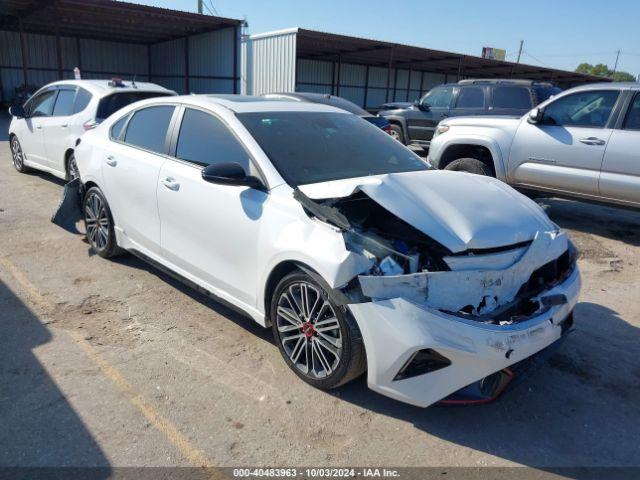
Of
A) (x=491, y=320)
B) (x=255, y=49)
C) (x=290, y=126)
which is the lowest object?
(x=491, y=320)

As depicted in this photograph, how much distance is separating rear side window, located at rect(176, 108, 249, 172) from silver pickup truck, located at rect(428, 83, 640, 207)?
16.3 feet

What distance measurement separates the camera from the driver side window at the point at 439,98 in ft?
41.1

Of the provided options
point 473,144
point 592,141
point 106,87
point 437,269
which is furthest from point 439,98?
point 437,269

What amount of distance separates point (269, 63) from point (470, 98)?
385 inches

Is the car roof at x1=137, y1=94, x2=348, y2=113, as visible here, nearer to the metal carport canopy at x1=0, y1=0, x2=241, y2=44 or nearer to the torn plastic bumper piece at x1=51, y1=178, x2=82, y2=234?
the torn plastic bumper piece at x1=51, y1=178, x2=82, y2=234

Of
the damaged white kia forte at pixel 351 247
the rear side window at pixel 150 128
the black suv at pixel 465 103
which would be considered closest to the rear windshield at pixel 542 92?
the black suv at pixel 465 103

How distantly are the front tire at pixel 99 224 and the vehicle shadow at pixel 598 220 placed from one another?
17.1ft

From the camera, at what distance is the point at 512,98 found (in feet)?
36.7

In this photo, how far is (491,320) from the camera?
A: 2805 millimetres

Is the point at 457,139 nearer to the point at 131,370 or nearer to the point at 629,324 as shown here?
the point at 629,324

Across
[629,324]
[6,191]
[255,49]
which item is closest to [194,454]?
[629,324]

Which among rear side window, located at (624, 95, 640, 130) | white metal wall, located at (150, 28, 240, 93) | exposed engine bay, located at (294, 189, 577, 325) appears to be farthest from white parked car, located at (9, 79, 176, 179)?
white metal wall, located at (150, 28, 240, 93)

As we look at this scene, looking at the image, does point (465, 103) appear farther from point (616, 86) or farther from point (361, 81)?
point (361, 81)

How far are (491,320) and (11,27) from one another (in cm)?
2978
